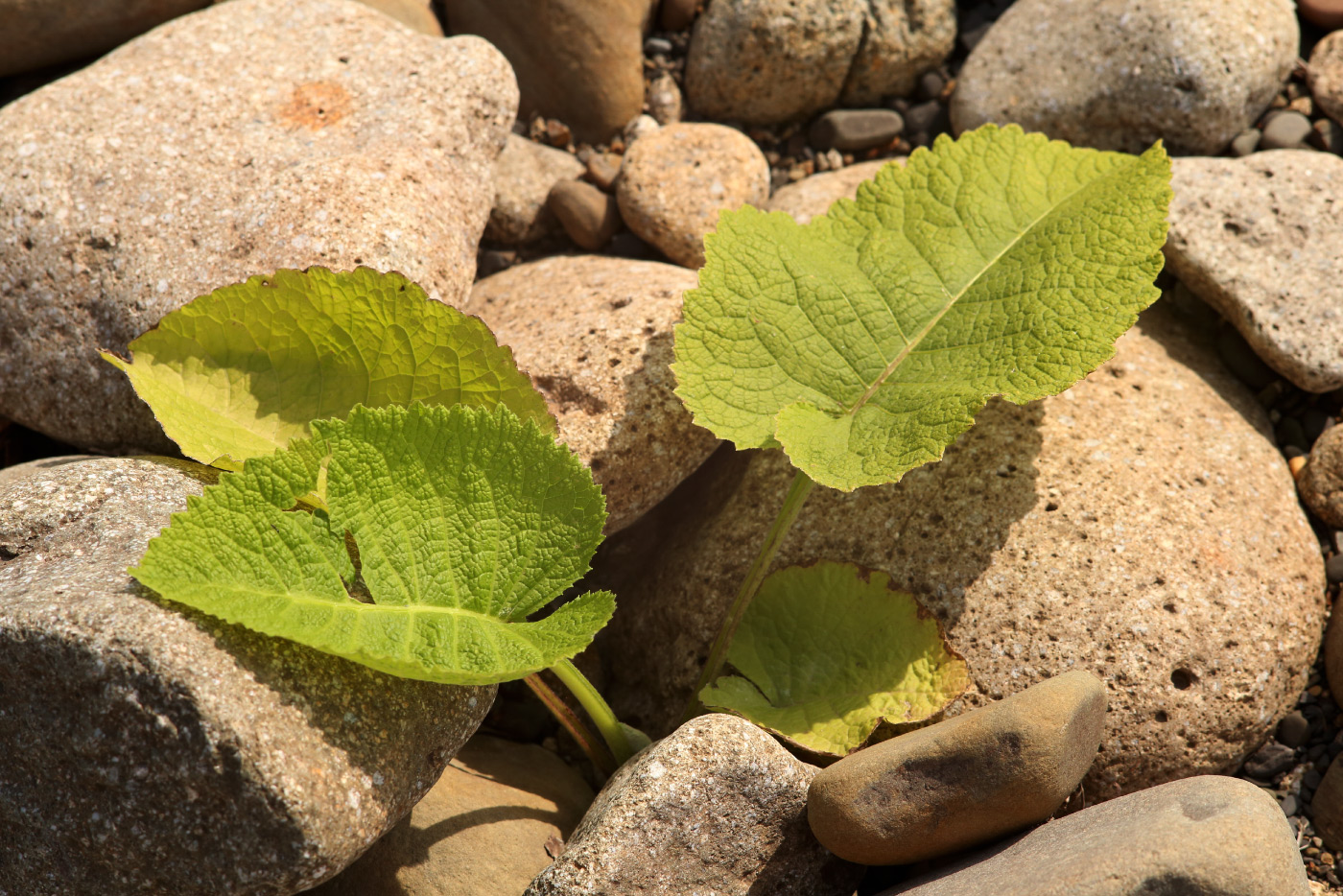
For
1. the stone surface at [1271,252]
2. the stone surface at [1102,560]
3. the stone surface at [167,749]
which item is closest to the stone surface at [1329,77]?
the stone surface at [1271,252]

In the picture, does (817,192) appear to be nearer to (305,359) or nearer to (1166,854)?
(305,359)

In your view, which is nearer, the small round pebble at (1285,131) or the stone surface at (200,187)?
the stone surface at (200,187)

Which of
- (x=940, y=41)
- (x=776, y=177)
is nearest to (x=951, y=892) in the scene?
(x=776, y=177)

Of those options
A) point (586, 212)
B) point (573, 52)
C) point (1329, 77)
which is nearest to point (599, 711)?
point (586, 212)

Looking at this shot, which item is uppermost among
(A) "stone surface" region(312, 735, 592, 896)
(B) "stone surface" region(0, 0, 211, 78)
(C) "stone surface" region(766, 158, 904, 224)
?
(B) "stone surface" region(0, 0, 211, 78)

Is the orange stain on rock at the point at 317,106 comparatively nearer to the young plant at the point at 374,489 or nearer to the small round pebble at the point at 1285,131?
the young plant at the point at 374,489

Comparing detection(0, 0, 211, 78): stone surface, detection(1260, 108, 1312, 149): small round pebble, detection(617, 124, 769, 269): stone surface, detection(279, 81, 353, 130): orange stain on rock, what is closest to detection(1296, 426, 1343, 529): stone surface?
detection(1260, 108, 1312, 149): small round pebble

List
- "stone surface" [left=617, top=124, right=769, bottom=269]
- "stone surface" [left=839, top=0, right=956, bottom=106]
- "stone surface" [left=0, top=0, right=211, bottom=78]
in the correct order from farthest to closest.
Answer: "stone surface" [left=839, top=0, right=956, bottom=106]
"stone surface" [left=617, top=124, right=769, bottom=269]
"stone surface" [left=0, top=0, right=211, bottom=78]

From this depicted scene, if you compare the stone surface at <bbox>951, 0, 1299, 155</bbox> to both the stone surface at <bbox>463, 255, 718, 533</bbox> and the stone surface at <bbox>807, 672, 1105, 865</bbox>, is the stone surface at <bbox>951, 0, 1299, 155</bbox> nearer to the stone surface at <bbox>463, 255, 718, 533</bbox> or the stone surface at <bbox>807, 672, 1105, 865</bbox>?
the stone surface at <bbox>463, 255, 718, 533</bbox>
